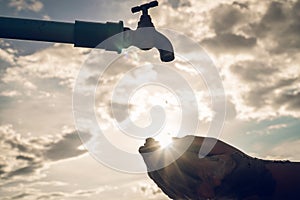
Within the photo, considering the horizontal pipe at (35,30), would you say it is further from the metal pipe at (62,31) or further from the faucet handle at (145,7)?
the faucet handle at (145,7)

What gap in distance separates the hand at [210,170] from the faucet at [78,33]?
3346 mm

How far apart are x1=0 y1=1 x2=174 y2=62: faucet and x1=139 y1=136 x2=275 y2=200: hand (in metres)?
3.35

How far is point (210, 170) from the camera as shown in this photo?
19.8 feet

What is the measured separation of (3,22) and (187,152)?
5.48m

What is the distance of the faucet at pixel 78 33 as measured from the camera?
8164mm

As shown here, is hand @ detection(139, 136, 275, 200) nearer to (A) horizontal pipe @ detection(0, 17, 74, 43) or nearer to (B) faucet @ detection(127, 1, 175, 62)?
(B) faucet @ detection(127, 1, 175, 62)

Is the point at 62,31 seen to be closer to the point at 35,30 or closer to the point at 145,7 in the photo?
the point at 35,30

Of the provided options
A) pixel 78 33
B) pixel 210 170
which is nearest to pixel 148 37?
pixel 78 33

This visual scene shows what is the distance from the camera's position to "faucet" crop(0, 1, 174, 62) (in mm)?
8164

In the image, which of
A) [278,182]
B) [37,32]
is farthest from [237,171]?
[37,32]

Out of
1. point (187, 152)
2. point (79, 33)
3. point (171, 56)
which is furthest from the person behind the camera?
point (171, 56)

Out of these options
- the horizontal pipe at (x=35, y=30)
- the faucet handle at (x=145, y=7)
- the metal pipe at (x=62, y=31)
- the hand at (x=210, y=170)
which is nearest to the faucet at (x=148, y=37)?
the faucet handle at (x=145, y=7)

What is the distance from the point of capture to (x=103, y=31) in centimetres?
817

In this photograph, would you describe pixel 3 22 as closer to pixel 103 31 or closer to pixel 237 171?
pixel 103 31
